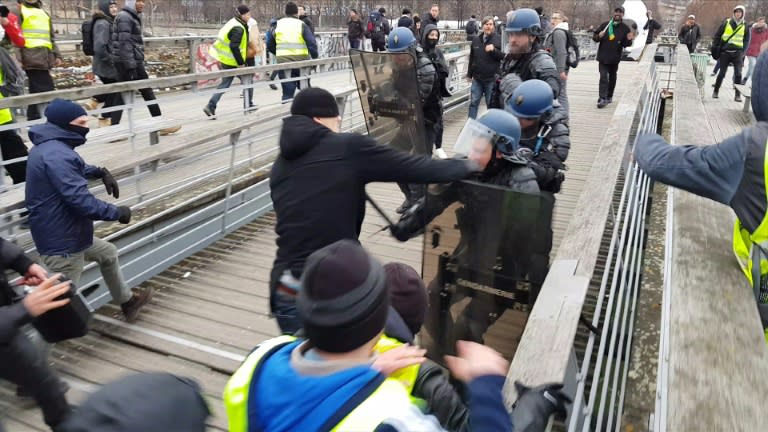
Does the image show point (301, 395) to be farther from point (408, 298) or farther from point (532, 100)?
point (532, 100)

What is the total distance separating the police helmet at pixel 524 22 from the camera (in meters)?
5.11

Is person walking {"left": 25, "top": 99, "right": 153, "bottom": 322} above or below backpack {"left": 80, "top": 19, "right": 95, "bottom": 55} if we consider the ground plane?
below

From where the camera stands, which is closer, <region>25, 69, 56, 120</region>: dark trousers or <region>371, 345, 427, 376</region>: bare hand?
<region>371, 345, 427, 376</region>: bare hand

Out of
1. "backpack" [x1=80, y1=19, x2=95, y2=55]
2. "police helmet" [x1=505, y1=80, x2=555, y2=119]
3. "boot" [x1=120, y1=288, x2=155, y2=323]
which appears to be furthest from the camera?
"backpack" [x1=80, y1=19, x2=95, y2=55]

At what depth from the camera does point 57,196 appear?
3.62 meters

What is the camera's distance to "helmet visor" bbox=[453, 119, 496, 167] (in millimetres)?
2980

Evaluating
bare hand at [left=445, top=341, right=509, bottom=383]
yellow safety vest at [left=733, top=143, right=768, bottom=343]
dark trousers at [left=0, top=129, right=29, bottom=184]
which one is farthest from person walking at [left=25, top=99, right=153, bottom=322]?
yellow safety vest at [left=733, top=143, right=768, bottom=343]

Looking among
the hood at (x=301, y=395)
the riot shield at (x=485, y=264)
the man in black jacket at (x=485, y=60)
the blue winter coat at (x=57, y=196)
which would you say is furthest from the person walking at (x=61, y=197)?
the man in black jacket at (x=485, y=60)

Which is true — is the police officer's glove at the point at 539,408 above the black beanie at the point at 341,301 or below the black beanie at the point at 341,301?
below

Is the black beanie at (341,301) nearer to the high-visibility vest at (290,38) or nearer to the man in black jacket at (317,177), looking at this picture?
the man in black jacket at (317,177)

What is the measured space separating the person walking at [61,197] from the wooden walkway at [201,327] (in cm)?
56

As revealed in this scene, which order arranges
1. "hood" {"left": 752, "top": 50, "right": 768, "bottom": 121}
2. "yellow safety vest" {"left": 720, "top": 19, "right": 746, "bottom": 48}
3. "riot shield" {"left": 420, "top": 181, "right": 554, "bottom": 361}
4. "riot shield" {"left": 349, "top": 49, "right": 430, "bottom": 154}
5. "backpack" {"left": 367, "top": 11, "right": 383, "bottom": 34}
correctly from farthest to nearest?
"backpack" {"left": 367, "top": 11, "right": 383, "bottom": 34} → "yellow safety vest" {"left": 720, "top": 19, "right": 746, "bottom": 48} → "riot shield" {"left": 349, "top": 49, "right": 430, "bottom": 154} → "riot shield" {"left": 420, "top": 181, "right": 554, "bottom": 361} → "hood" {"left": 752, "top": 50, "right": 768, "bottom": 121}

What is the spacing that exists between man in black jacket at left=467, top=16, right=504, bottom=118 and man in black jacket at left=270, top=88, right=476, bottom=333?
5.48m

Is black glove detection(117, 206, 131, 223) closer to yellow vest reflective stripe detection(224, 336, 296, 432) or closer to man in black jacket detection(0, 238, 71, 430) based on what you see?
man in black jacket detection(0, 238, 71, 430)
